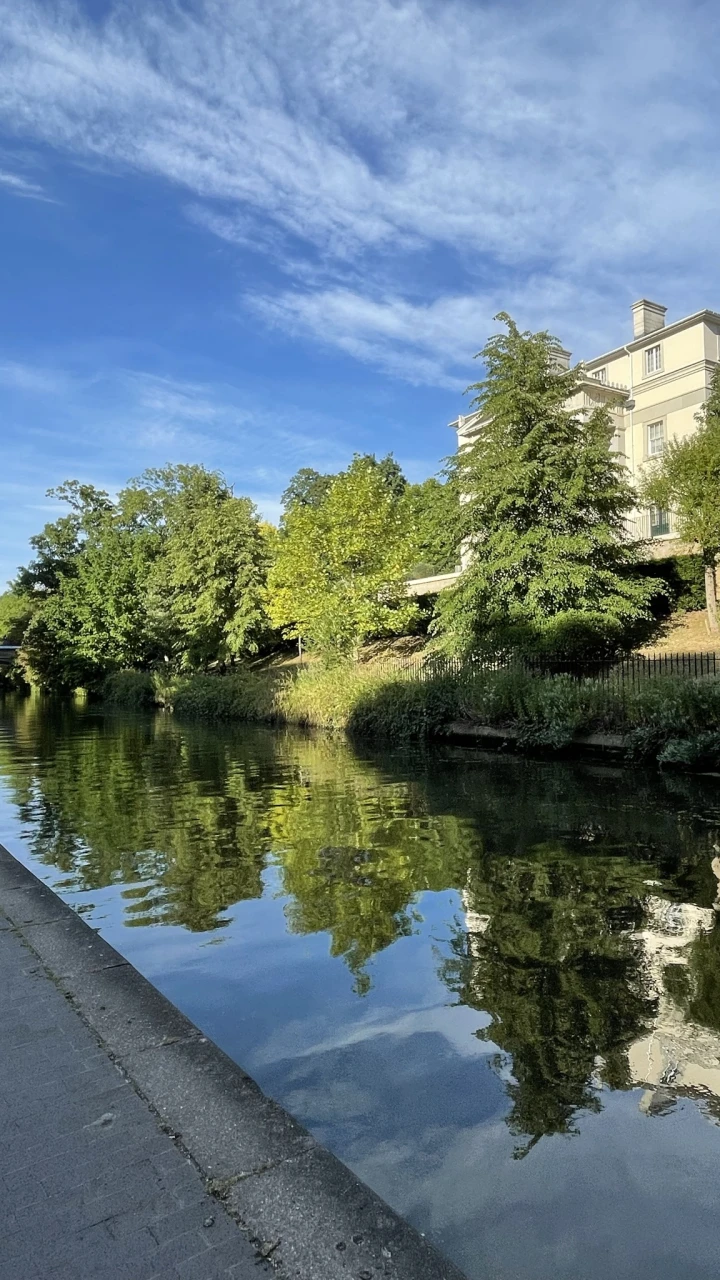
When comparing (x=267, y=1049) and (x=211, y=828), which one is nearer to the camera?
(x=267, y=1049)

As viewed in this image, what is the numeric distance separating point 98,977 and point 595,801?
26.1 feet

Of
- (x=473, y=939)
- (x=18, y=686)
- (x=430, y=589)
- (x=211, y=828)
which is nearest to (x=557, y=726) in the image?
(x=211, y=828)

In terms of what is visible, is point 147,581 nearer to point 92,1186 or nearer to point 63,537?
point 63,537

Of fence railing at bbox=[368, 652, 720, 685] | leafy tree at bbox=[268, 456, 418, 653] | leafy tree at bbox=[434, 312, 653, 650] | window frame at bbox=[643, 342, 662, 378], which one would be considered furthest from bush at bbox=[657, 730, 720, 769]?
window frame at bbox=[643, 342, 662, 378]

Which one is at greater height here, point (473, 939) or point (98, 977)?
point (98, 977)

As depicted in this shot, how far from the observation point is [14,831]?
927 centimetres

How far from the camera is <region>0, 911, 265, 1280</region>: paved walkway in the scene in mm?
2127

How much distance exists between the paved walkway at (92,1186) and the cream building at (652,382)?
32754mm

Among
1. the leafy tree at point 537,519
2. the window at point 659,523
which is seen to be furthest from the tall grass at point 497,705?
the window at point 659,523

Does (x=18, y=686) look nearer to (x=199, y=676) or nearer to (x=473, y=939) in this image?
(x=199, y=676)

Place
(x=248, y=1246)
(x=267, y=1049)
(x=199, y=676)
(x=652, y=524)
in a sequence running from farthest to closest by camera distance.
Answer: (x=199, y=676) → (x=652, y=524) → (x=267, y=1049) → (x=248, y=1246)

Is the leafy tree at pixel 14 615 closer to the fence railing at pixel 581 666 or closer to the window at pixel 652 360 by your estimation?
the window at pixel 652 360

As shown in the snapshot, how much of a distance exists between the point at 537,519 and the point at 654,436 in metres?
19.4

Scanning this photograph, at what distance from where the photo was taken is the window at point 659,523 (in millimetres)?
31359
